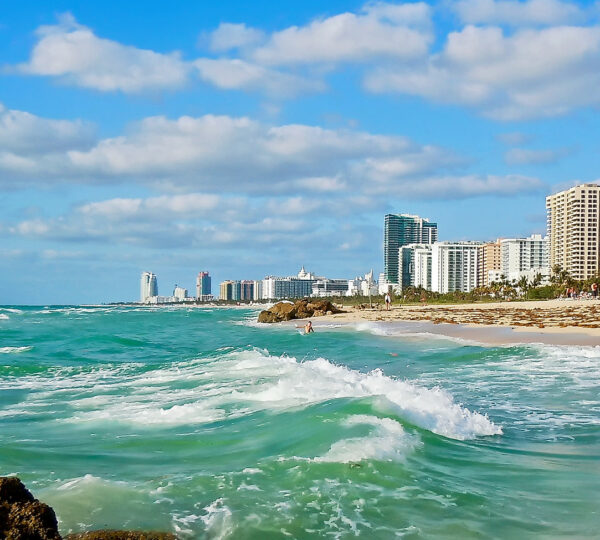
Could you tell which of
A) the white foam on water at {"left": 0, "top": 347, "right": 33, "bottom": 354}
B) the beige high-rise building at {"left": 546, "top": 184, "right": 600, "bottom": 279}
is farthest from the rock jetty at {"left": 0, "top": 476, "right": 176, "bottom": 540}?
the beige high-rise building at {"left": 546, "top": 184, "right": 600, "bottom": 279}

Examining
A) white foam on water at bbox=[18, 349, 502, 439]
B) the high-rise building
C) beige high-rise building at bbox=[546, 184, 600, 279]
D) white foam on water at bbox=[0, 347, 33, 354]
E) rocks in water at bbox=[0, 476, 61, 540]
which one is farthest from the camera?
the high-rise building

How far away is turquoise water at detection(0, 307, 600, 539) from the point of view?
20.6ft

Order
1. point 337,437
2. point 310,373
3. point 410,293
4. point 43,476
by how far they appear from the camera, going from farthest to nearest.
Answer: point 410,293
point 310,373
point 337,437
point 43,476

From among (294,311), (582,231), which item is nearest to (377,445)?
(294,311)

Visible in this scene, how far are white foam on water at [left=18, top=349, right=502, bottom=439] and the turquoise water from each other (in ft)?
0.18

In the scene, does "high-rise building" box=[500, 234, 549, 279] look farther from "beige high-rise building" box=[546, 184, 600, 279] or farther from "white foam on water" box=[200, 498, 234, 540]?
"white foam on water" box=[200, 498, 234, 540]

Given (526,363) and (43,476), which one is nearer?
(43,476)

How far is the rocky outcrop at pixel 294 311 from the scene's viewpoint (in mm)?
69869

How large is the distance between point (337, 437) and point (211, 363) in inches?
555

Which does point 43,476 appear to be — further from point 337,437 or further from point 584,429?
point 584,429

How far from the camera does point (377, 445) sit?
877 cm

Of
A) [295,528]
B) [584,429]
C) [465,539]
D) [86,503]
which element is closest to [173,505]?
[86,503]

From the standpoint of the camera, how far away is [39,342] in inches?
1476

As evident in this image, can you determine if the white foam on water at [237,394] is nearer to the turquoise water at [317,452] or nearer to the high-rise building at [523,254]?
the turquoise water at [317,452]
